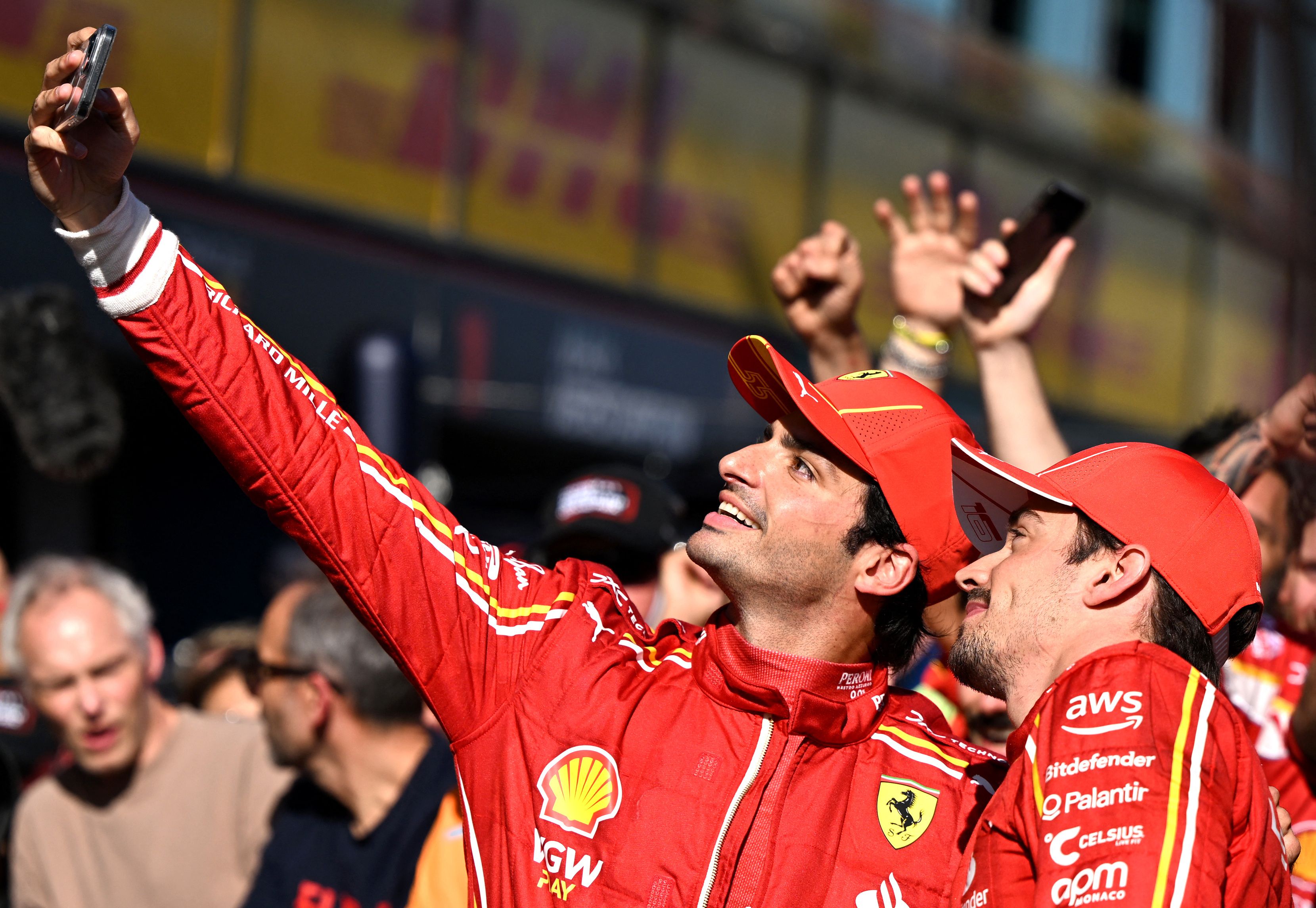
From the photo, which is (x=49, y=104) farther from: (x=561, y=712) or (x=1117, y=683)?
(x=1117, y=683)

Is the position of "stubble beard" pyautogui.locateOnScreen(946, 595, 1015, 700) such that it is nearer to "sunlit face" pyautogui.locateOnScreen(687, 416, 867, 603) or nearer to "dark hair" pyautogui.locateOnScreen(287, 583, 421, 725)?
"sunlit face" pyautogui.locateOnScreen(687, 416, 867, 603)

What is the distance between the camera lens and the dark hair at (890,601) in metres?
2.54

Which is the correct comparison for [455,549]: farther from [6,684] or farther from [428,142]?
[428,142]

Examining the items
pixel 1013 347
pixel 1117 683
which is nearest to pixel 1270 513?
pixel 1013 347

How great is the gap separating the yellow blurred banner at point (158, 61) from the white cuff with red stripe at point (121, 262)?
5684 mm

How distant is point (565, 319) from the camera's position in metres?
10.3

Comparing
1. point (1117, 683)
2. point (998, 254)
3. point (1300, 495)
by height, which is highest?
point (998, 254)

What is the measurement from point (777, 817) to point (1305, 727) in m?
1.16

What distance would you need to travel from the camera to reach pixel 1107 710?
75.7 inches

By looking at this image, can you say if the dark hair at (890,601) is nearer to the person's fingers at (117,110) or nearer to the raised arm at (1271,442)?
the raised arm at (1271,442)

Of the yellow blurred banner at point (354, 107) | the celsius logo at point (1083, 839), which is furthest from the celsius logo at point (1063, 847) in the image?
the yellow blurred banner at point (354, 107)

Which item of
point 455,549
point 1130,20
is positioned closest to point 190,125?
point 455,549

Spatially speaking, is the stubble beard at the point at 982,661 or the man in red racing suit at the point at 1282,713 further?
the man in red racing suit at the point at 1282,713

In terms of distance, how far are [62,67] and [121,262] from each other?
0.28 m
